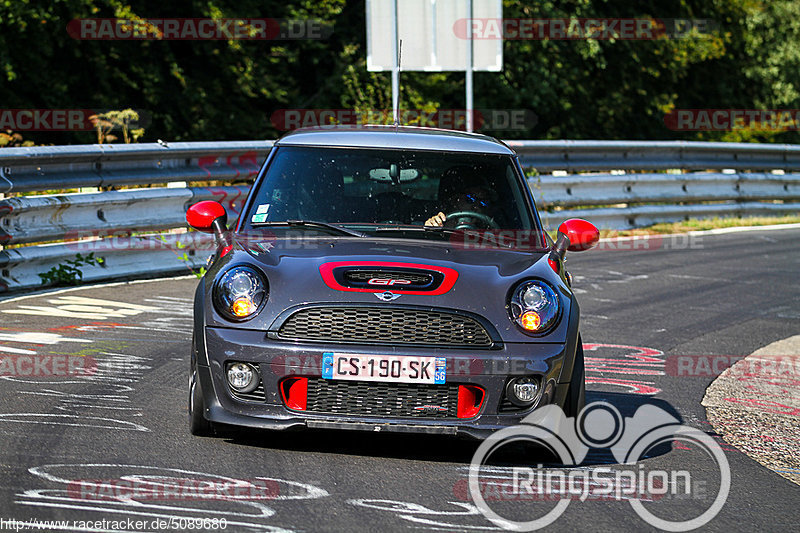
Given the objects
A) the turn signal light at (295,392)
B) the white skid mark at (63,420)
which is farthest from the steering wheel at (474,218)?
the white skid mark at (63,420)

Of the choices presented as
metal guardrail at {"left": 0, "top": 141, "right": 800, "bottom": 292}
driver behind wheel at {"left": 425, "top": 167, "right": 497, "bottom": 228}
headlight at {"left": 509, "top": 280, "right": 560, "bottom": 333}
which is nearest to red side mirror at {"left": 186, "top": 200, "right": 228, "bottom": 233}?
driver behind wheel at {"left": 425, "top": 167, "right": 497, "bottom": 228}

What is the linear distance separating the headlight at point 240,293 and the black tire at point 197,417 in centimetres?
37

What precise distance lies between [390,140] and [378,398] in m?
1.94

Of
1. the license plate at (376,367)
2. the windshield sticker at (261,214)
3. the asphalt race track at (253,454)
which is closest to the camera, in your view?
the asphalt race track at (253,454)

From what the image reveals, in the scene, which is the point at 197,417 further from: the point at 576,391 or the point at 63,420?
the point at 576,391

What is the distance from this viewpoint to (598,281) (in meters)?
12.8

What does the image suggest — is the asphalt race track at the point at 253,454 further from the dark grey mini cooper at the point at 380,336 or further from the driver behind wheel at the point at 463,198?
the driver behind wheel at the point at 463,198

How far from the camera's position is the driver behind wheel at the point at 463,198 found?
6.44 meters

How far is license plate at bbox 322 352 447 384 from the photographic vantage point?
17.2 ft

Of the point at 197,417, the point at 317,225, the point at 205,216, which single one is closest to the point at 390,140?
the point at 317,225

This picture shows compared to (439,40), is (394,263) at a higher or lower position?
lower

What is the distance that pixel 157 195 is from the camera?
11.9 meters

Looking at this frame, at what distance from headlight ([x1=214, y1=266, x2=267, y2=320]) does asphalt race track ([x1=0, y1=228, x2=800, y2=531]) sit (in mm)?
605

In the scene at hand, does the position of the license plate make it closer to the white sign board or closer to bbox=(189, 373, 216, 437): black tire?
bbox=(189, 373, 216, 437): black tire
